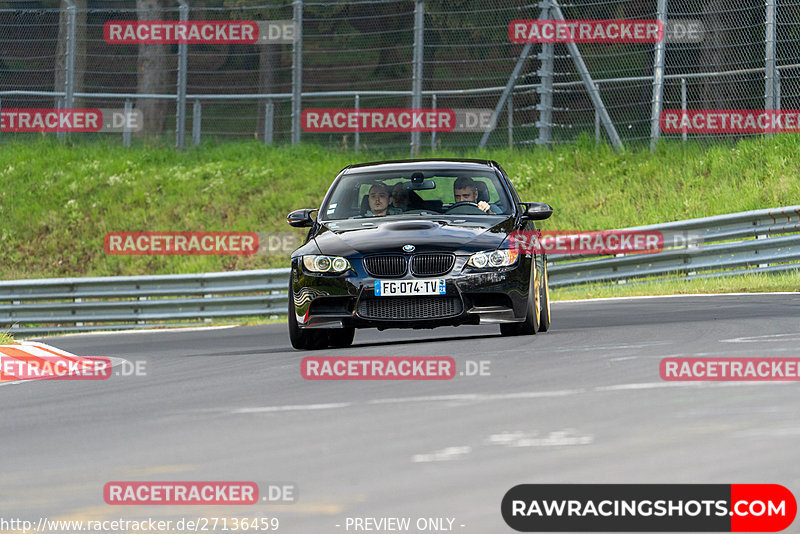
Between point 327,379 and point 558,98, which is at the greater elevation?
point 558,98

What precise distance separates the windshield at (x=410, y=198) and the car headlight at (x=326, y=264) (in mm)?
1027

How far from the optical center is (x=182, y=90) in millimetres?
25266

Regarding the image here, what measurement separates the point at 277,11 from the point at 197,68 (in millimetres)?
1909

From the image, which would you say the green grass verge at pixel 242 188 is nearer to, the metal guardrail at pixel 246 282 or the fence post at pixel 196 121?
the fence post at pixel 196 121

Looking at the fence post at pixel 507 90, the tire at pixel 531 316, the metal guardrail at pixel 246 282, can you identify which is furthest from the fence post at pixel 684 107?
the tire at pixel 531 316

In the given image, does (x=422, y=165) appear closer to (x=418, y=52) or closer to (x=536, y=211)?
(x=536, y=211)

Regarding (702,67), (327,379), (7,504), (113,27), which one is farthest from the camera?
(113,27)

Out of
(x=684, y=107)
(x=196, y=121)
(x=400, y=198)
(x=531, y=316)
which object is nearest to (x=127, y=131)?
(x=196, y=121)

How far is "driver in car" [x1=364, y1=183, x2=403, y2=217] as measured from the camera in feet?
37.2

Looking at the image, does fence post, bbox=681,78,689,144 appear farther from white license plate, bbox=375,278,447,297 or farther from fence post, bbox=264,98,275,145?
white license plate, bbox=375,278,447,297

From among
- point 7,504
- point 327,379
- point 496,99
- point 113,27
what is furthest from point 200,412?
point 113,27

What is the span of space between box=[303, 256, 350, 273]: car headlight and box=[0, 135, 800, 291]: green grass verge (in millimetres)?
10415

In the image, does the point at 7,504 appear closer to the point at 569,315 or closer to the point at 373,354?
the point at 373,354

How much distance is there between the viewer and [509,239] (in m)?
10.5
